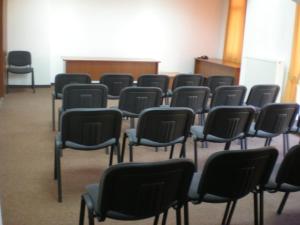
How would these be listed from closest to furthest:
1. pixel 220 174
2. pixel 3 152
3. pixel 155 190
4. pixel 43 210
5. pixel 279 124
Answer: pixel 155 190 → pixel 220 174 → pixel 43 210 → pixel 279 124 → pixel 3 152

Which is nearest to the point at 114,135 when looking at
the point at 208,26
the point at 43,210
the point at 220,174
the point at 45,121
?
the point at 43,210

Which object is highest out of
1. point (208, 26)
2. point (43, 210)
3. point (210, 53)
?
point (208, 26)

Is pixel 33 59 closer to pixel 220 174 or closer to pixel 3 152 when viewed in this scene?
pixel 3 152

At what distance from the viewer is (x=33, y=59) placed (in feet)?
29.5

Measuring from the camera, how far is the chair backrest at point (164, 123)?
3514 mm

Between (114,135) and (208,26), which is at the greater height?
(208,26)

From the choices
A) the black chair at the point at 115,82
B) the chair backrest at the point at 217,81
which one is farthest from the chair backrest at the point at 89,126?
the chair backrest at the point at 217,81

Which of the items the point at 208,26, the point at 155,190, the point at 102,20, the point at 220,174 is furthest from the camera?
the point at 208,26

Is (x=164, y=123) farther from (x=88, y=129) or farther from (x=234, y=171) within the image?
(x=234, y=171)

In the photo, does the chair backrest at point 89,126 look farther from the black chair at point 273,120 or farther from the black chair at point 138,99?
the black chair at point 273,120

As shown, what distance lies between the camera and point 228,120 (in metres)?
3.88

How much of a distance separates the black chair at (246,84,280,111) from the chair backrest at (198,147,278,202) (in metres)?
2.86

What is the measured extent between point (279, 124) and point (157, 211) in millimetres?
2462

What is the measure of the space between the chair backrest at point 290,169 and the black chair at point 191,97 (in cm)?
220
